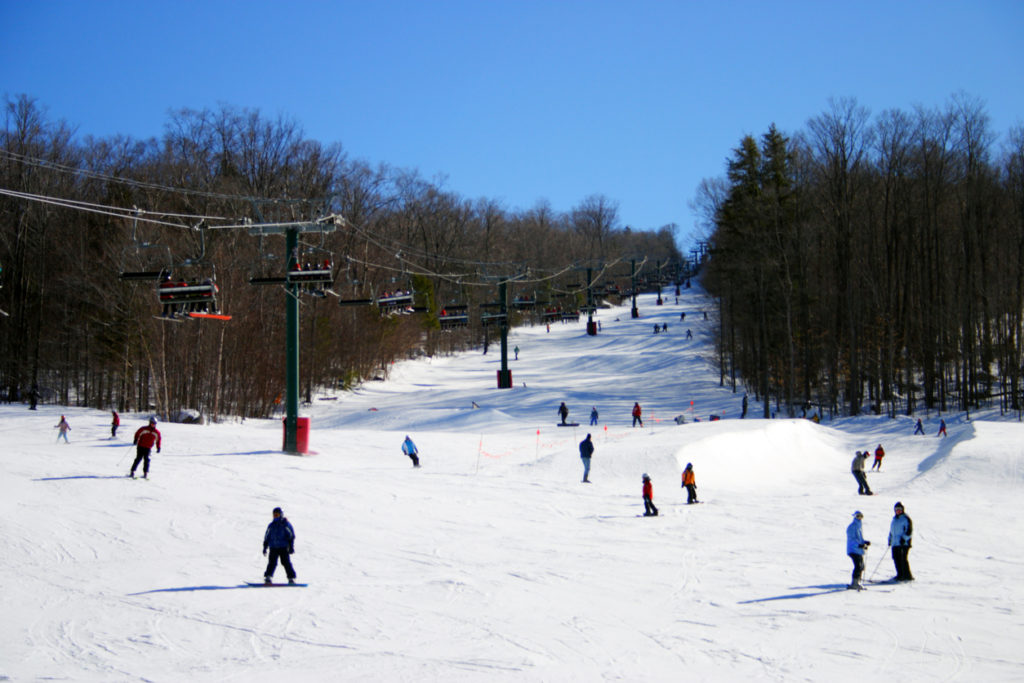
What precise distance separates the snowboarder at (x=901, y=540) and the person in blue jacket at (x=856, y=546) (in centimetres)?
63

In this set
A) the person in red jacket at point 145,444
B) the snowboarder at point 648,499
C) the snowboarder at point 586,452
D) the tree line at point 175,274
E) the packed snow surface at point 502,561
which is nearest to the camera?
the packed snow surface at point 502,561

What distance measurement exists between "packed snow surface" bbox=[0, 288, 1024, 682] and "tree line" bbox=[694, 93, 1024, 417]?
581 inches

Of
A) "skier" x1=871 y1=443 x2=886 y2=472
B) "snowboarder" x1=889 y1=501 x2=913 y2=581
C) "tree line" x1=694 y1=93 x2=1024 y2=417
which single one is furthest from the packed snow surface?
"tree line" x1=694 y1=93 x2=1024 y2=417

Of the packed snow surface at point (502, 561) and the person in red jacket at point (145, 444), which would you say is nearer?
the packed snow surface at point (502, 561)

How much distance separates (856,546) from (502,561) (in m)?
5.81

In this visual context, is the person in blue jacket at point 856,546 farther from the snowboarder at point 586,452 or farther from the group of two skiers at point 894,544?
the snowboarder at point 586,452

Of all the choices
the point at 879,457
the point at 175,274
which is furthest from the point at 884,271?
the point at 175,274

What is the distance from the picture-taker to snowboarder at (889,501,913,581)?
1222 centimetres

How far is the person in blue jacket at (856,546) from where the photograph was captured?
39.5 feet

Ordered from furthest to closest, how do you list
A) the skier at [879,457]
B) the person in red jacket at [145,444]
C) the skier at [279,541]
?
1. the skier at [879,457]
2. the person in red jacket at [145,444]
3. the skier at [279,541]

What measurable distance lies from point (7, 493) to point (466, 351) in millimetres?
72030

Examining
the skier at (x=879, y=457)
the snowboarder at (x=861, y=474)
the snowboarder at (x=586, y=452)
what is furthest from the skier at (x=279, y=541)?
the skier at (x=879, y=457)

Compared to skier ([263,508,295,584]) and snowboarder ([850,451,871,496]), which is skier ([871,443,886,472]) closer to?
snowboarder ([850,451,871,496])

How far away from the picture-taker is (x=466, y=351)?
8931 centimetres
